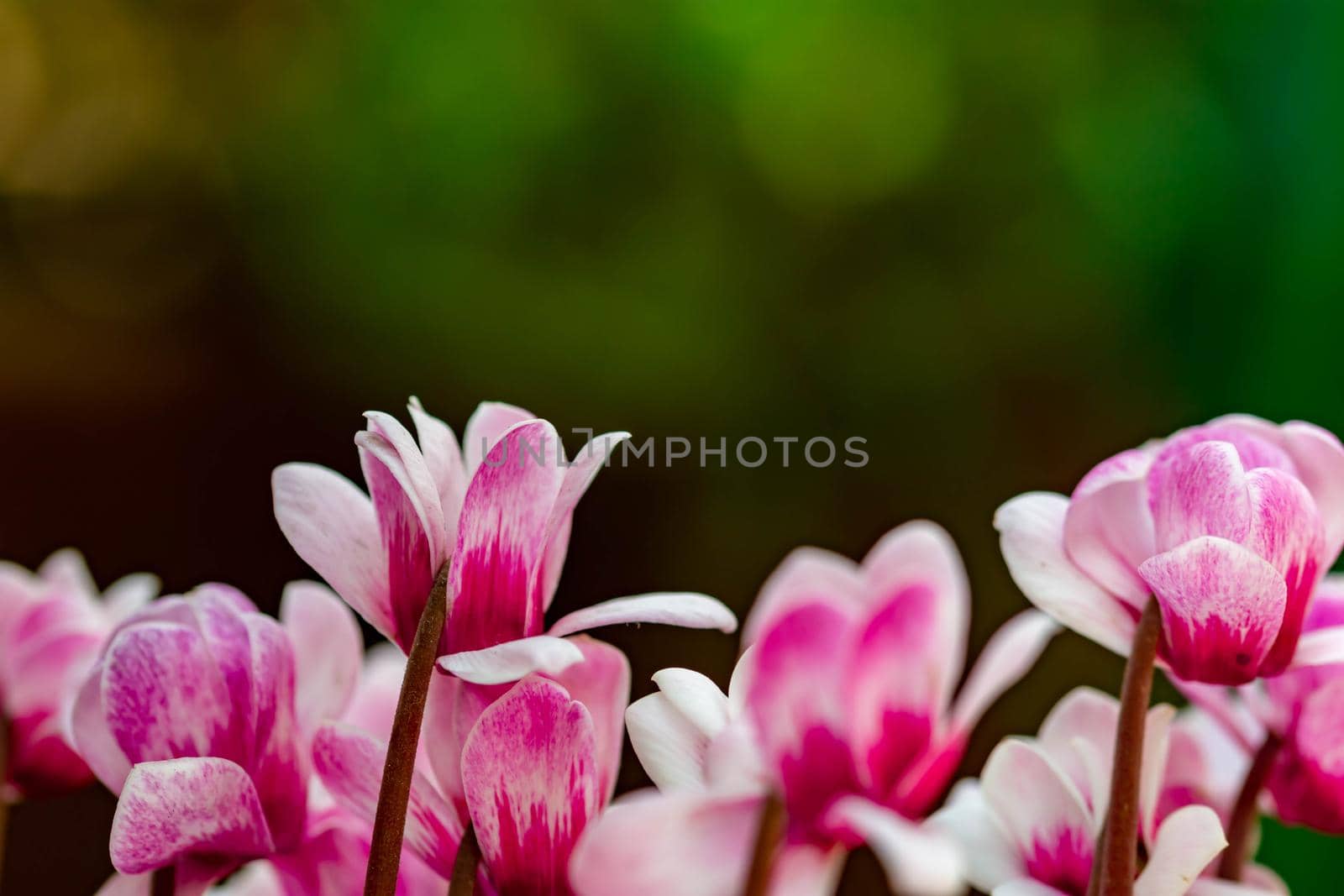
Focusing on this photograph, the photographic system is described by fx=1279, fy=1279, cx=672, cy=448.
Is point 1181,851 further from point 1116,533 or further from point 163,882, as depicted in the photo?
point 163,882

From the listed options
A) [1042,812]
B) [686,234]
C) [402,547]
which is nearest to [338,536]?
[402,547]

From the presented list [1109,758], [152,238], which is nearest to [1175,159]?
[152,238]

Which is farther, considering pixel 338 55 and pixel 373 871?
pixel 338 55

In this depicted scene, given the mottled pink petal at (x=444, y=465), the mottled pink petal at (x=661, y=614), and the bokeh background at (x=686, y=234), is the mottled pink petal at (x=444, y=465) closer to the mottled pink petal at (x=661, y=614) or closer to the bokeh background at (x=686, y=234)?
the mottled pink petal at (x=661, y=614)

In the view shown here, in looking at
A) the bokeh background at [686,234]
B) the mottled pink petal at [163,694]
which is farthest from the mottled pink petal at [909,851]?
the bokeh background at [686,234]

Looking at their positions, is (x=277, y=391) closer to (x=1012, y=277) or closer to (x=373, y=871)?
(x=1012, y=277)

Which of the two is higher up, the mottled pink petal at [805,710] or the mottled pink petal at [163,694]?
the mottled pink petal at [805,710]
